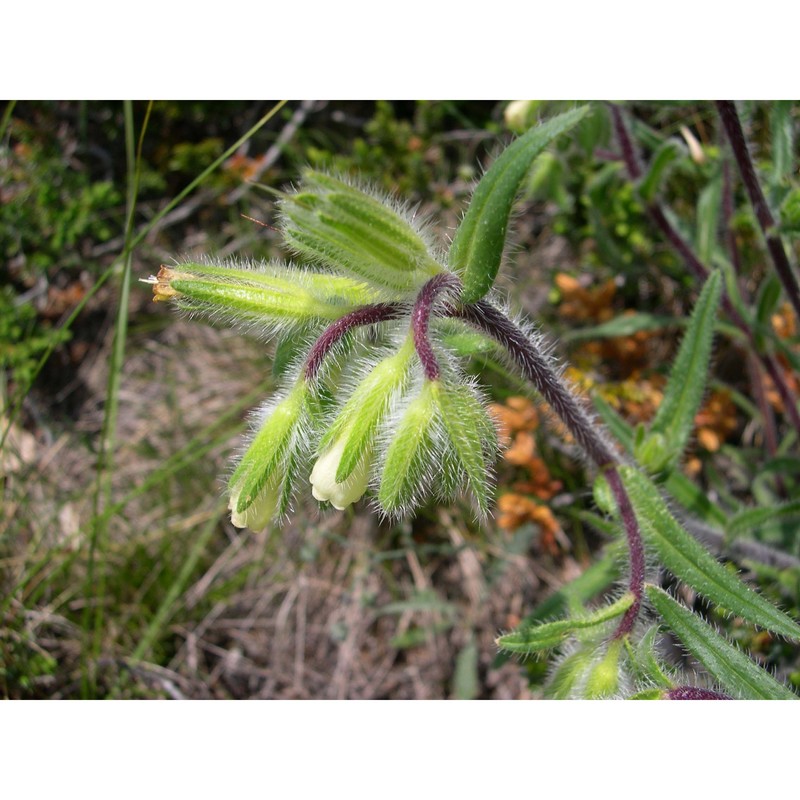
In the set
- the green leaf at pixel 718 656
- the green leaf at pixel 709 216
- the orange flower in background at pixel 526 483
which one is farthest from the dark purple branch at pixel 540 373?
the green leaf at pixel 709 216

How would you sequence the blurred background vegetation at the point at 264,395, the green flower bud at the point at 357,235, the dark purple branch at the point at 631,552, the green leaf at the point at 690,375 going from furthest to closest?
the blurred background vegetation at the point at 264,395 < the green leaf at the point at 690,375 < the dark purple branch at the point at 631,552 < the green flower bud at the point at 357,235

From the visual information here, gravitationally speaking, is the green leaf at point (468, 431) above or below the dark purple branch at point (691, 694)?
above

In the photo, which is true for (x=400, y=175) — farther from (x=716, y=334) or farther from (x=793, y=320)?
(x=793, y=320)

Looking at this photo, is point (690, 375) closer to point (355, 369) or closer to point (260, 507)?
point (355, 369)

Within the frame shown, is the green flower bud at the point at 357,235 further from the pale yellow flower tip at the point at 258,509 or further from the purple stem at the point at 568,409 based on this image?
the pale yellow flower tip at the point at 258,509

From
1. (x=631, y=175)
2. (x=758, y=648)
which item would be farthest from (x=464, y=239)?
(x=758, y=648)

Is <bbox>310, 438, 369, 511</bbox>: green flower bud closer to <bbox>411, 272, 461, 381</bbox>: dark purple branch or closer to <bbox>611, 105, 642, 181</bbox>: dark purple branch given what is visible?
<bbox>411, 272, 461, 381</bbox>: dark purple branch

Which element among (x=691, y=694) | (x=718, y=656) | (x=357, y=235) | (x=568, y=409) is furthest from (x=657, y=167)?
(x=691, y=694)
